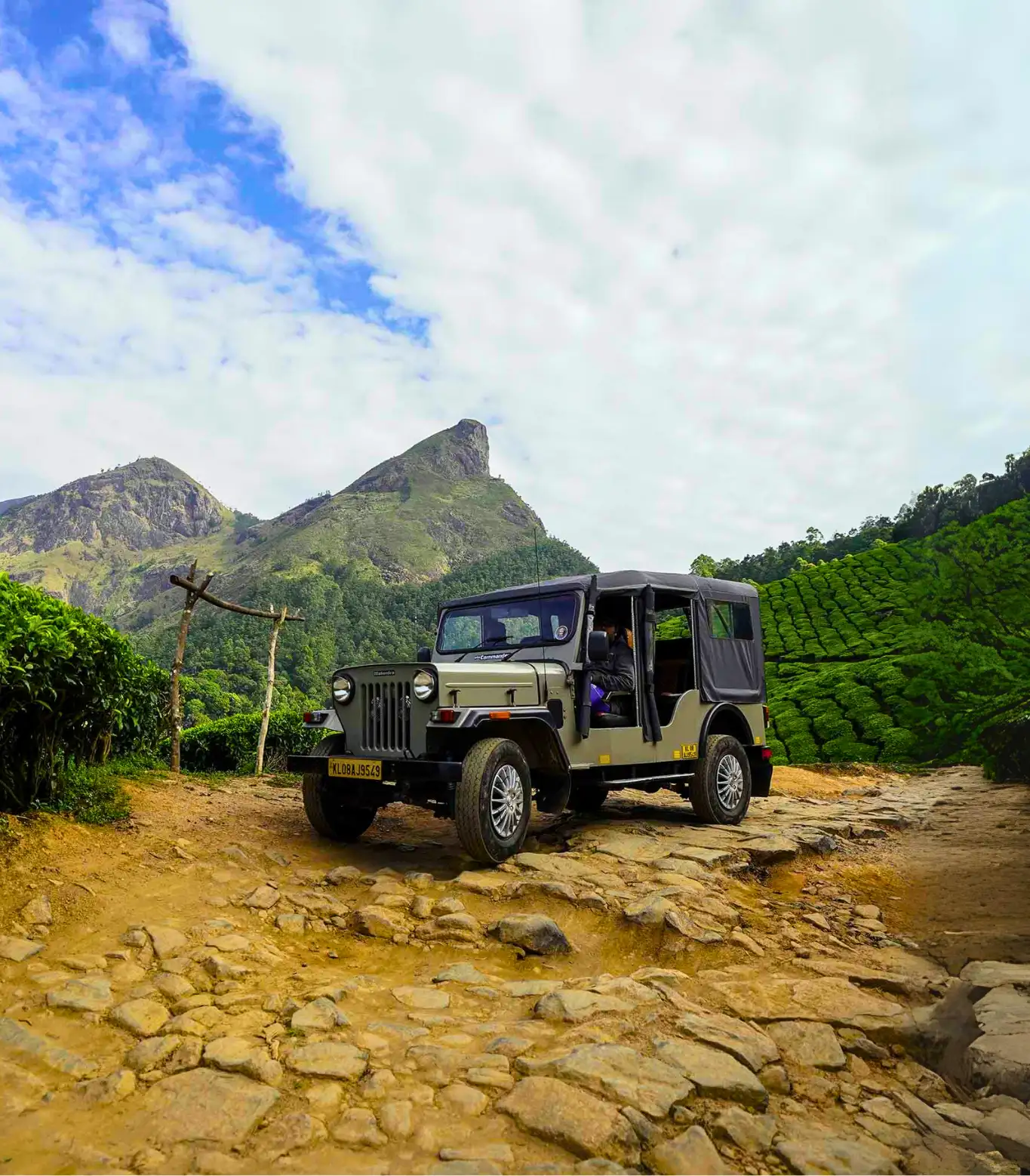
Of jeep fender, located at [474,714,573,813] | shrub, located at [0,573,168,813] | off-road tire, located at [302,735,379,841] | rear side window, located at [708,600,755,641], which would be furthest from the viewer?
rear side window, located at [708,600,755,641]

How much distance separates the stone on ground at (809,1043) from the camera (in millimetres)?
3141

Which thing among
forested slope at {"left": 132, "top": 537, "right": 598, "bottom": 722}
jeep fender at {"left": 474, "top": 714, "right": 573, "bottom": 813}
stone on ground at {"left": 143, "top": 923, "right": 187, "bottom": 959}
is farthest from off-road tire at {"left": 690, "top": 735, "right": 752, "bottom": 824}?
forested slope at {"left": 132, "top": 537, "right": 598, "bottom": 722}

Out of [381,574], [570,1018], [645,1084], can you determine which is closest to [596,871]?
[570,1018]

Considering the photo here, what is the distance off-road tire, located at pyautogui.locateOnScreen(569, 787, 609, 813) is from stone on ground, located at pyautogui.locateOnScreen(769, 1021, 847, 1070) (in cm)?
510

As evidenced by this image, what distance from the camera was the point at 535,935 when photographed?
448 centimetres

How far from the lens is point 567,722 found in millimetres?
6469

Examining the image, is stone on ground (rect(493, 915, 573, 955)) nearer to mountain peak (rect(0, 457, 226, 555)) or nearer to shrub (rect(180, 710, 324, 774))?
shrub (rect(180, 710, 324, 774))

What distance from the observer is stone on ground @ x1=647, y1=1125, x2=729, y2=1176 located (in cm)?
237

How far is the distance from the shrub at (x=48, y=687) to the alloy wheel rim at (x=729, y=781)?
558 centimetres

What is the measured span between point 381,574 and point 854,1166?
4400 inches

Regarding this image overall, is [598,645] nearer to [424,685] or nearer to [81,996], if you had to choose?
[424,685]

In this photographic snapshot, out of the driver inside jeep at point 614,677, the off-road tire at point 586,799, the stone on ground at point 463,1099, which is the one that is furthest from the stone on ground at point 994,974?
the off-road tire at point 586,799

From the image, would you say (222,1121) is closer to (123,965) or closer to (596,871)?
(123,965)

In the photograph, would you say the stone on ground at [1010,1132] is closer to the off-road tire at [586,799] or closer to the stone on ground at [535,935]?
the stone on ground at [535,935]
